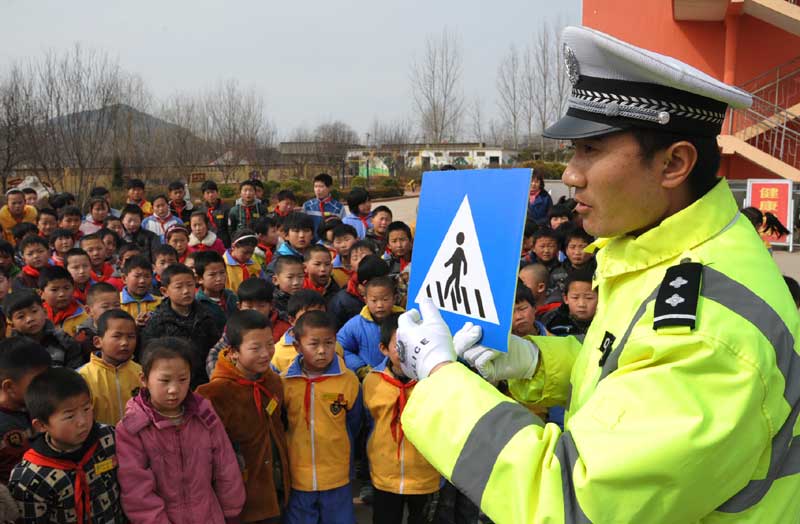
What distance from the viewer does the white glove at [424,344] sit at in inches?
62.6

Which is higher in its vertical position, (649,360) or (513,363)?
(649,360)

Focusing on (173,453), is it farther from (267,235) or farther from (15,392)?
(267,235)

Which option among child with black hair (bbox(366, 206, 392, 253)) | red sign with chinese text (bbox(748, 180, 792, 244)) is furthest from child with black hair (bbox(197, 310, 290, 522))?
red sign with chinese text (bbox(748, 180, 792, 244))

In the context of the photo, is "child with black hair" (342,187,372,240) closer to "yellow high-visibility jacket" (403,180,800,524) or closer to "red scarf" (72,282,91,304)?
"red scarf" (72,282,91,304)

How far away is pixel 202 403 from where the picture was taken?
318 cm

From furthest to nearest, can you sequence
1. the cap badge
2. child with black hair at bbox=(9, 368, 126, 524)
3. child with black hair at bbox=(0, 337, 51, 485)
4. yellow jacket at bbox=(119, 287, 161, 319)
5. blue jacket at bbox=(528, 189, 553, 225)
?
blue jacket at bbox=(528, 189, 553, 225)
yellow jacket at bbox=(119, 287, 161, 319)
child with black hair at bbox=(0, 337, 51, 485)
child with black hair at bbox=(9, 368, 126, 524)
the cap badge

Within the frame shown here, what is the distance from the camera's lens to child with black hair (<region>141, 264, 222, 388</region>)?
4.56m

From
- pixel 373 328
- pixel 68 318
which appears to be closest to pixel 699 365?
pixel 373 328

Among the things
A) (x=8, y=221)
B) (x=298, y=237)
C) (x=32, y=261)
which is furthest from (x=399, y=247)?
(x=8, y=221)

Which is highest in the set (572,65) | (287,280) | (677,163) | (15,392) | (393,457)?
(572,65)

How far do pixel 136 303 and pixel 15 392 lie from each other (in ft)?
6.83

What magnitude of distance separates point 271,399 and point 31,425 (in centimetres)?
117

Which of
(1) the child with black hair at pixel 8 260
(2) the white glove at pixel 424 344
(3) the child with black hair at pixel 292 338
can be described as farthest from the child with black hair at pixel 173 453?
(1) the child with black hair at pixel 8 260

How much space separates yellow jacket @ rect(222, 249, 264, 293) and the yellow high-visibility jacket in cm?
529
